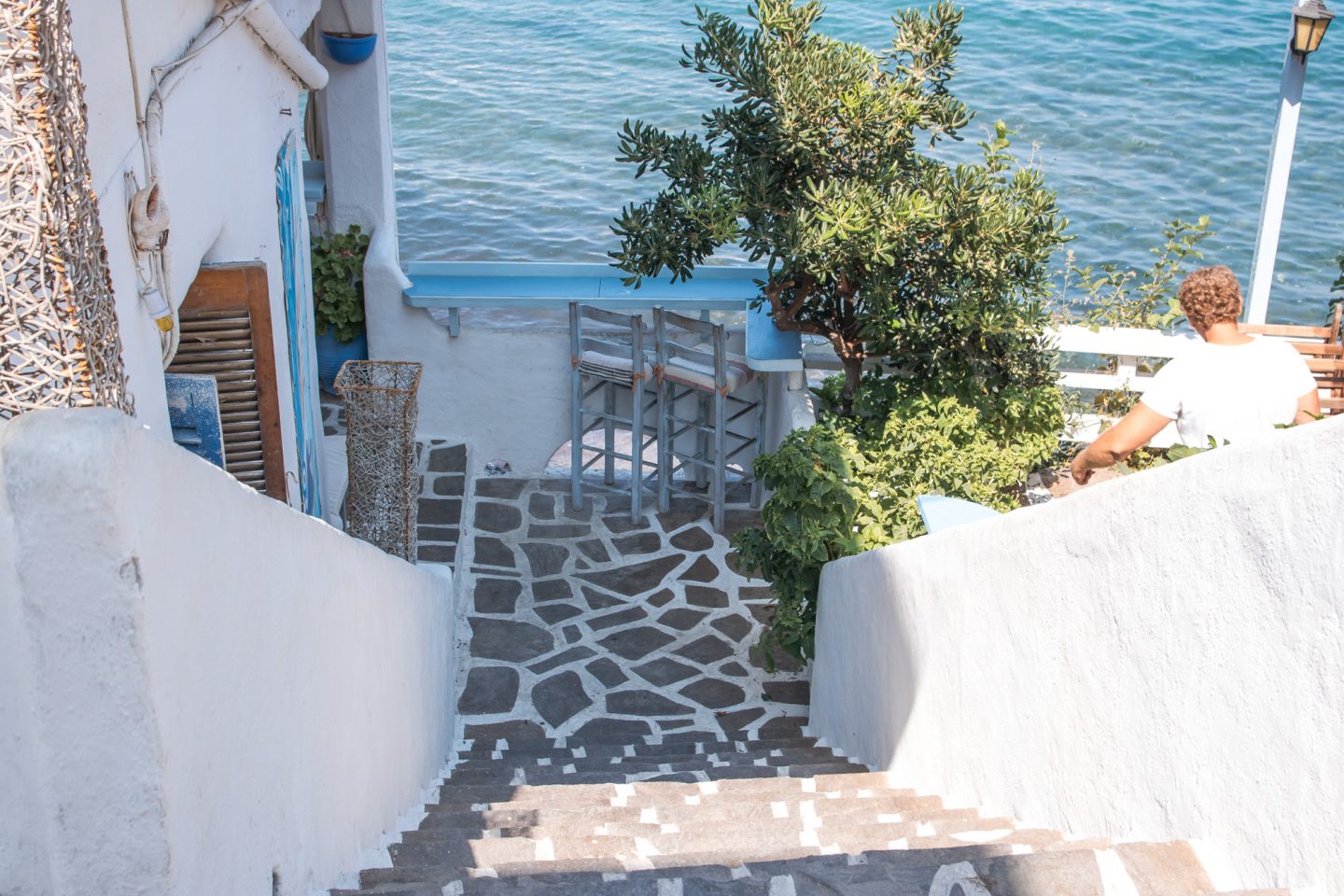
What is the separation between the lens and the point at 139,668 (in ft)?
6.27

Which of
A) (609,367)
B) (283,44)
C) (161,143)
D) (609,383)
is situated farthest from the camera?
(609,383)

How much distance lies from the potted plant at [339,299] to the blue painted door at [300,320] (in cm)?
244

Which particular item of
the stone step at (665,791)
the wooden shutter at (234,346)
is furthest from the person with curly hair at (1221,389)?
the wooden shutter at (234,346)

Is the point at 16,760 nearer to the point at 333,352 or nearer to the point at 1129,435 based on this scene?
the point at 1129,435

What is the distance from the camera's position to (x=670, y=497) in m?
10.2

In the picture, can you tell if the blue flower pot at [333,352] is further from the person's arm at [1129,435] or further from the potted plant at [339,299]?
the person's arm at [1129,435]

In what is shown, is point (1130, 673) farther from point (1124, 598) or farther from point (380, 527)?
point (380, 527)

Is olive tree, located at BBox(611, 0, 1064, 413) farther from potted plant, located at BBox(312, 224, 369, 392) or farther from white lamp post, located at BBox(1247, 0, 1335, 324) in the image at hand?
potted plant, located at BBox(312, 224, 369, 392)

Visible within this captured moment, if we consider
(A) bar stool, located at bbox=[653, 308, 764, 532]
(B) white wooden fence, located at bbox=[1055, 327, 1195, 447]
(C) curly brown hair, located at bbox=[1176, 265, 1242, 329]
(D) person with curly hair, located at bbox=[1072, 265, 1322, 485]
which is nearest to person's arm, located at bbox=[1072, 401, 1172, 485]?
(D) person with curly hair, located at bbox=[1072, 265, 1322, 485]

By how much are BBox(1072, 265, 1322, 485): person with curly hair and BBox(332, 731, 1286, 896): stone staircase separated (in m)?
1.61

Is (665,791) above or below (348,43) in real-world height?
below

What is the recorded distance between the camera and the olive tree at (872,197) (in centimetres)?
677

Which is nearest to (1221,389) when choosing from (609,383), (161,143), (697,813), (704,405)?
(697,813)

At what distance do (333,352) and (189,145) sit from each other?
6.07m
